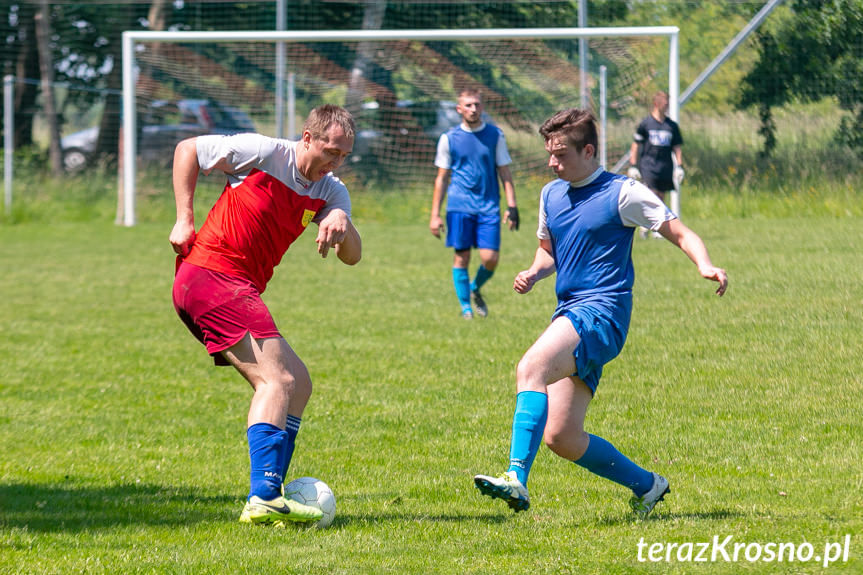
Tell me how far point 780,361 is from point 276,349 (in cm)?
451

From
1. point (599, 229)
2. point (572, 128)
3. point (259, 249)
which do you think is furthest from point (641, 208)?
point (259, 249)

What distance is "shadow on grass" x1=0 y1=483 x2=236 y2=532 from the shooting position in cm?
481

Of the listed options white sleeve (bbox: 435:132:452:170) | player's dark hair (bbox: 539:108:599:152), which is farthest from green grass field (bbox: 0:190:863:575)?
player's dark hair (bbox: 539:108:599:152)

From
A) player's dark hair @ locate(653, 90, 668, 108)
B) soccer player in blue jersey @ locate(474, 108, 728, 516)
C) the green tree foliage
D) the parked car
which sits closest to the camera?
soccer player in blue jersey @ locate(474, 108, 728, 516)

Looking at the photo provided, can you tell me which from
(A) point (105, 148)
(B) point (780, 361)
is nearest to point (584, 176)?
(B) point (780, 361)

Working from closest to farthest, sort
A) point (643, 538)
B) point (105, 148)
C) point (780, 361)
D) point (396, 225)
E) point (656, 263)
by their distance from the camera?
point (643, 538), point (780, 361), point (656, 263), point (396, 225), point (105, 148)

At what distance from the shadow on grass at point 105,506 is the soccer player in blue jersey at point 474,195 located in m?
5.52

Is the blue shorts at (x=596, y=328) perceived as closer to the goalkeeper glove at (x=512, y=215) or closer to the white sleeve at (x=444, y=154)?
the goalkeeper glove at (x=512, y=215)

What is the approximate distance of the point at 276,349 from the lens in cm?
462

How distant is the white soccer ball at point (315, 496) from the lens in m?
4.62

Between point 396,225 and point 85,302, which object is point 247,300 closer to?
point 85,302

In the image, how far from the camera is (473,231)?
10.7 meters

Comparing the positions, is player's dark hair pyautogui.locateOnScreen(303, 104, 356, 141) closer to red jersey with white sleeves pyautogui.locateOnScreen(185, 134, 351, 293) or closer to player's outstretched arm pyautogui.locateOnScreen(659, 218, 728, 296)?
red jersey with white sleeves pyautogui.locateOnScreen(185, 134, 351, 293)

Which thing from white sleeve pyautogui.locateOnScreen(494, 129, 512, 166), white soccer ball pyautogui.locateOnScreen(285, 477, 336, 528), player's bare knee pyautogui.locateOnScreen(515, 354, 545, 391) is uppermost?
player's bare knee pyautogui.locateOnScreen(515, 354, 545, 391)
